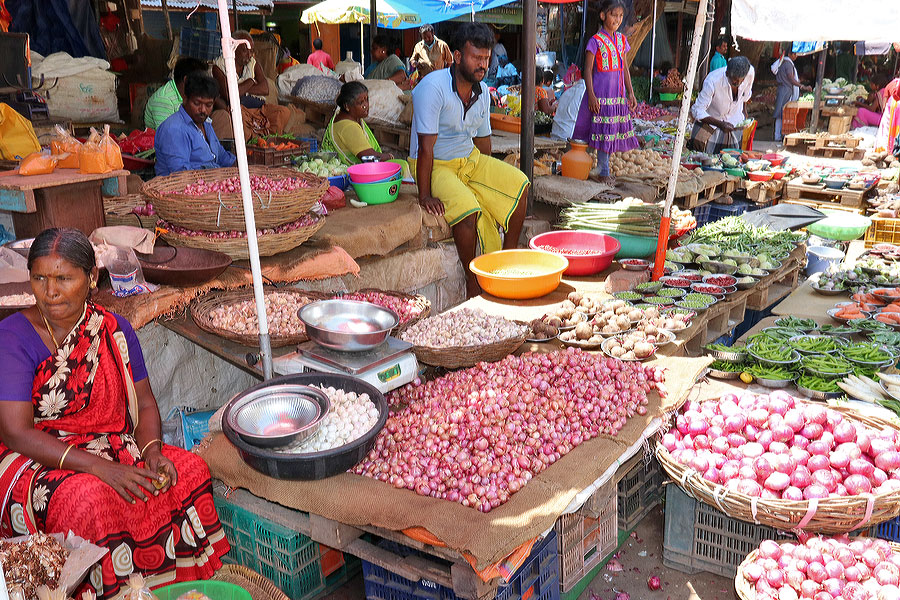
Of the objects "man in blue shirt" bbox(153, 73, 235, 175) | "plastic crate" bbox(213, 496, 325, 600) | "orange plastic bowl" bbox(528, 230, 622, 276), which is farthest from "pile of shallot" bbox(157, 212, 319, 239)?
"orange plastic bowl" bbox(528, 230, 622, 276)

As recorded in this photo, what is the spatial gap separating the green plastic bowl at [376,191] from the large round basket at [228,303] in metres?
1.57

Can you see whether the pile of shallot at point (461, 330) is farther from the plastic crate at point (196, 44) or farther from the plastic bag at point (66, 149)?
the plastic crate at point (196, 44)

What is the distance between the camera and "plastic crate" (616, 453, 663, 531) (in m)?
3.09

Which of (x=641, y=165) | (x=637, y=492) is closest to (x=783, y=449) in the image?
(x=637, y=492)

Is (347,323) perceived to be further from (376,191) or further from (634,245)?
(634,245)

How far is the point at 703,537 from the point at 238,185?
9.67ft

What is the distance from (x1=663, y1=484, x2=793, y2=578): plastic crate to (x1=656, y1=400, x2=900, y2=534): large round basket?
0.19 meters

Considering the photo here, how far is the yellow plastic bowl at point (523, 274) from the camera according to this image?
4.16m

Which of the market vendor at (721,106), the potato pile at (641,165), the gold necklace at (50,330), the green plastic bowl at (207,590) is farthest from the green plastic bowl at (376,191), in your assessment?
the market vendor at (721,106)

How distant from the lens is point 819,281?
5020 millimetres

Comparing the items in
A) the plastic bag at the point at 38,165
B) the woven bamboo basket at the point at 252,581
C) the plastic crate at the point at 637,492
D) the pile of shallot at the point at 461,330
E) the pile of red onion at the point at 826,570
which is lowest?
the plastic crate at the point at 637,492

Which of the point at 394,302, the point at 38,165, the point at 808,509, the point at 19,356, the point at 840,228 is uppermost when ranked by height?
the point at 38,165

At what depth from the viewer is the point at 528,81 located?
18.8 feet

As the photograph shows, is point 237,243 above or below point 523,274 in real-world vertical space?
above
